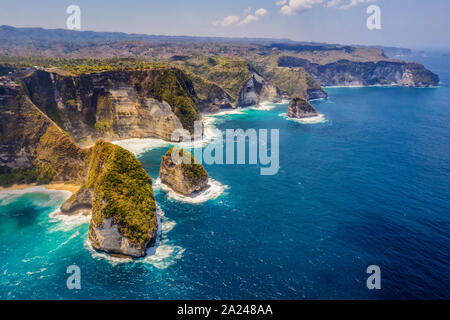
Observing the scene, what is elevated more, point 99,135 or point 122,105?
point 122,105

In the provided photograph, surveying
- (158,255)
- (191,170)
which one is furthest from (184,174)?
(158,255)

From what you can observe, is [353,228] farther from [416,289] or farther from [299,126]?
[299,126]

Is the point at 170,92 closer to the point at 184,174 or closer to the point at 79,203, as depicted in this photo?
the point at 184,174

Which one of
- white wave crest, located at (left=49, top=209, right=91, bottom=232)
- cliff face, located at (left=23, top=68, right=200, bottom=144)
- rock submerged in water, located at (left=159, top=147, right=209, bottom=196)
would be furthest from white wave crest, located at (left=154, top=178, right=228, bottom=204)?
cliff face, located at (left=23, top=68, right=200, bottom=144)

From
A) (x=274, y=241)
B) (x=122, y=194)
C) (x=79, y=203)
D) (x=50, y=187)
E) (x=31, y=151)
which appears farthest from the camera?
(x=31, y=151)

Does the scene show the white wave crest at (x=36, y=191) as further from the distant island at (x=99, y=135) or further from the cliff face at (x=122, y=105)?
the cliff face at (x=122, y=105)

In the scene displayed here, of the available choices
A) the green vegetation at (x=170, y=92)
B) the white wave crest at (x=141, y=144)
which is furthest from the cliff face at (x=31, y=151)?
the green vegetation at (x=170, y=92)

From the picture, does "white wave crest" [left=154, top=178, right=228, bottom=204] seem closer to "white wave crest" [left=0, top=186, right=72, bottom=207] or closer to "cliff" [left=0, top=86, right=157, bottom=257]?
"cliff" [left=0, top=86, right=157, bottom=257]
